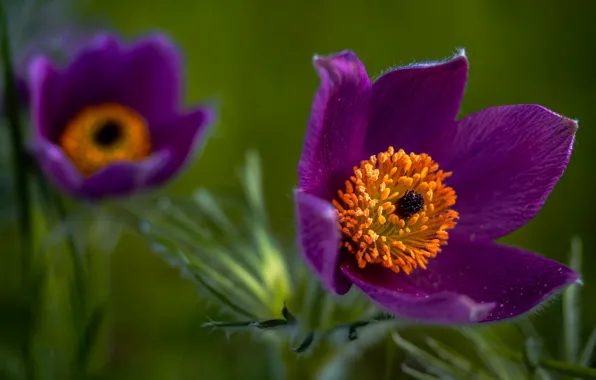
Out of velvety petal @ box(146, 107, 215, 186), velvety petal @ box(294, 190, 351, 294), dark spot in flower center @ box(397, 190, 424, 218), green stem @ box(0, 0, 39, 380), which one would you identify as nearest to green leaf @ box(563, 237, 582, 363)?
dark spot in flower center @ box(397, 190, 424, 218)

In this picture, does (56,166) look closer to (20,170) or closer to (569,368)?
(20,170)

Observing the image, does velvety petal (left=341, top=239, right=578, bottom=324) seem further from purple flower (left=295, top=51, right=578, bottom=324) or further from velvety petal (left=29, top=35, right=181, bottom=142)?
velvety petal (left=29, top=35, right=181, bottom=142)

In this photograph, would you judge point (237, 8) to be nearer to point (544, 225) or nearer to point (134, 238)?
point (134, 238)

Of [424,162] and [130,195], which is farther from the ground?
[424,162]

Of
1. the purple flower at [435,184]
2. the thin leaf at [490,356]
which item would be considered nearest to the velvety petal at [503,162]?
the purple flower at [435,184]

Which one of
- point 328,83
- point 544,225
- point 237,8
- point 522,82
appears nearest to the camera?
point 328,83

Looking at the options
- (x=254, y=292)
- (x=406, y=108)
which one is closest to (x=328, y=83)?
(x=406, y=108)
